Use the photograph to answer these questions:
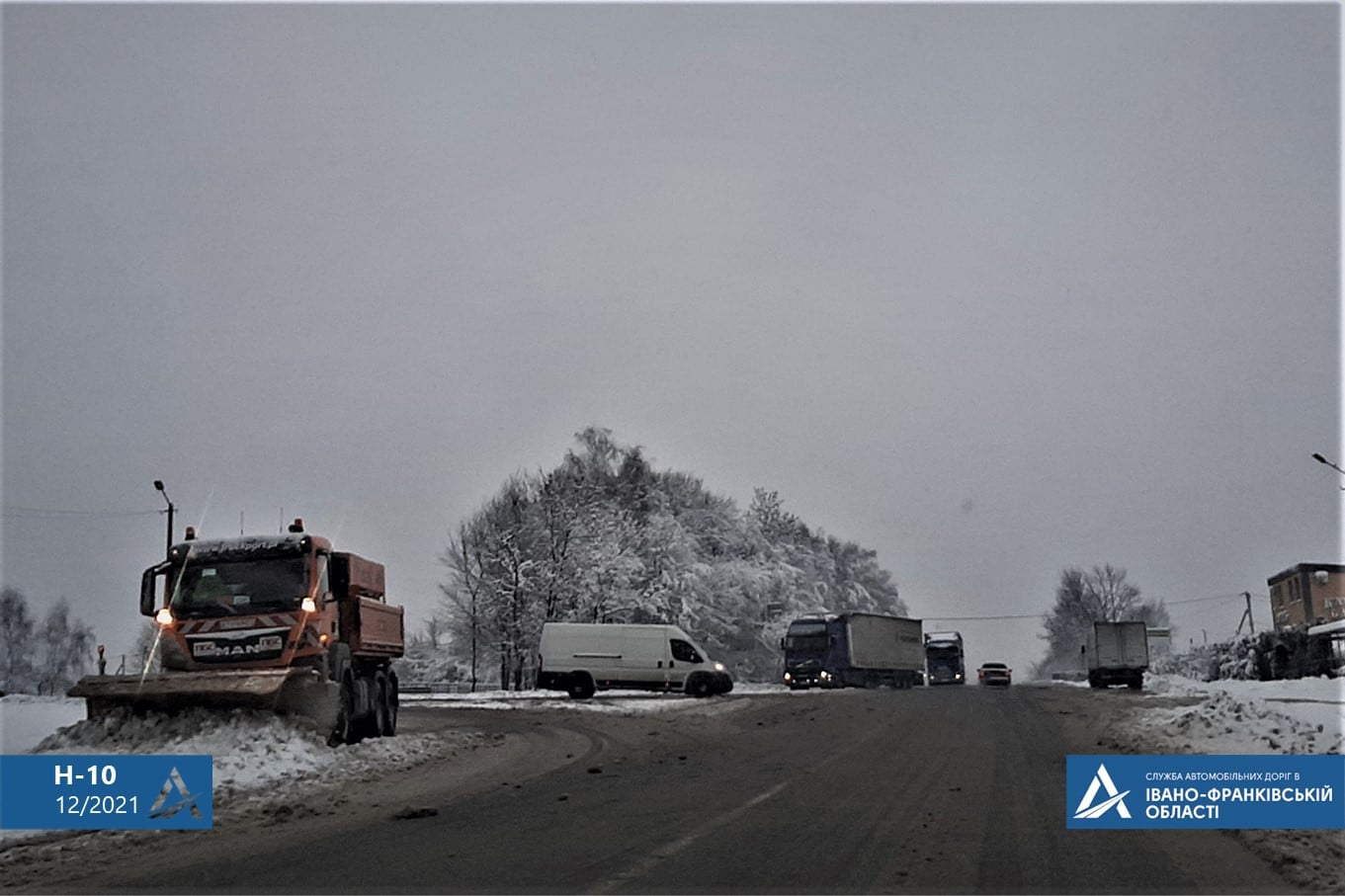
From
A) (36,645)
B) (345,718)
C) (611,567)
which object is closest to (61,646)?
(36,645)

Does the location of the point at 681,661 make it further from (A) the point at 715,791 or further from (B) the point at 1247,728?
(A) the point at 715,791

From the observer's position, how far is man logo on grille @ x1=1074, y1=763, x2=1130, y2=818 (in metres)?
10.4

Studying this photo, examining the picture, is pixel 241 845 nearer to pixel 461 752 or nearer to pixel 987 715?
pixel 461 752

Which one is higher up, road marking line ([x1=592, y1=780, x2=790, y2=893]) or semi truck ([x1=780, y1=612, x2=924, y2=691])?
road marking line ([x1=592, y1=780, x2=790, y2=893])

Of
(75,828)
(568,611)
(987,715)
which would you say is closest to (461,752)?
(75,828)

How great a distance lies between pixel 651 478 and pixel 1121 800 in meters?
58.5

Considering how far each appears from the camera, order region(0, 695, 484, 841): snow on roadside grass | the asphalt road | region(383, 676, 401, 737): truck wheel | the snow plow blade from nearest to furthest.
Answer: the asphalt road, region(0, 695, 484, 841): snow on roadside grass, the snow plow blade, region(383, 676, 401, 737): truck wheel

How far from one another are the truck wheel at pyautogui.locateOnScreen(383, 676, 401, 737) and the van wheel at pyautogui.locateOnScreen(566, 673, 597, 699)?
1904cm

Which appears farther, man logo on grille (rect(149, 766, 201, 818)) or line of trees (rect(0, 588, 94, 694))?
line of trees (rect(0, 588, 94, 694))

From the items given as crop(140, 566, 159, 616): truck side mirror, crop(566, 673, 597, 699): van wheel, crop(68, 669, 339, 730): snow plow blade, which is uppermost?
crop(140, 566, 159, 616): truck side mirror

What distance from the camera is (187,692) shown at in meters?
15.2

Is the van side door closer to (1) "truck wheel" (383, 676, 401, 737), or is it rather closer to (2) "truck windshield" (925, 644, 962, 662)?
(1) "truck wheel" (383, 676, 401, 737)

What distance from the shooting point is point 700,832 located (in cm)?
1023

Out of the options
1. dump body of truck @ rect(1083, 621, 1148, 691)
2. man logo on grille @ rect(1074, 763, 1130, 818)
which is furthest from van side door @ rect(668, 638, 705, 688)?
man logo on grille @ rect(1074, 763, 1130, 818)
